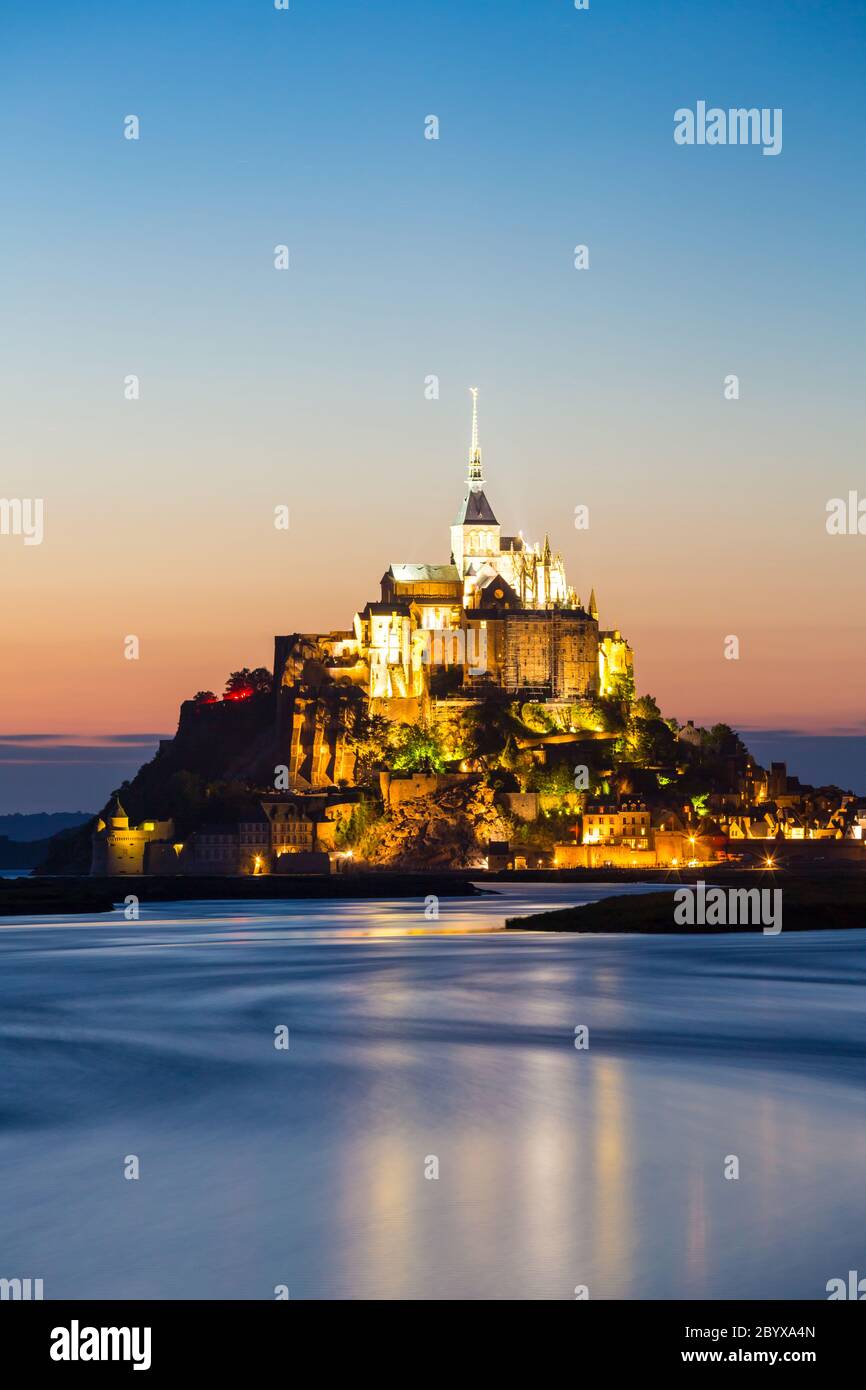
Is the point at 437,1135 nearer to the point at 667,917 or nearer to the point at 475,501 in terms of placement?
the point at 667,917

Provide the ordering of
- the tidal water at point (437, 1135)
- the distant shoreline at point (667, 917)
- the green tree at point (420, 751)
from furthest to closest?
the green tree at point (420, 751), the distant shoreline at point (667, 917), the tidal water at point (437, 1135)

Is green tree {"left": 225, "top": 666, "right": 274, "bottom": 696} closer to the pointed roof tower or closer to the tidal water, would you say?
the pointed roof tower

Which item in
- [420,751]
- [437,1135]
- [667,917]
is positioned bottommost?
[437,1135]

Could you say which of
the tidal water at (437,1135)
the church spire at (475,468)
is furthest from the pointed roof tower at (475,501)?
the tidal water at (437,1135)

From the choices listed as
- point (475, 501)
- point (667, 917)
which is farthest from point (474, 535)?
point (667, 917)

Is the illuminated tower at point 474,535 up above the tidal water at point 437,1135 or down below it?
above

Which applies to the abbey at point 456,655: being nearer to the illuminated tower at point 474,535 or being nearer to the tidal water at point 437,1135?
the illuminated tower at point 474,535

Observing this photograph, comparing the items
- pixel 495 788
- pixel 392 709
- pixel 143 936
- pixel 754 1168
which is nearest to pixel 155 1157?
pixel 754 1168

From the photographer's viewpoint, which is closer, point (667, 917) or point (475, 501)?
point (667, 917)

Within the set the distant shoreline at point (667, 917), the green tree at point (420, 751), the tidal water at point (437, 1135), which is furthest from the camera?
the green tree at point (420, 751)

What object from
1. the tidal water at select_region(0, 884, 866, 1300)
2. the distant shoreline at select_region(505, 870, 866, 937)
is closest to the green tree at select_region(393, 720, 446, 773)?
the distant shoreline at select_region(505, 870, 866, 937)
